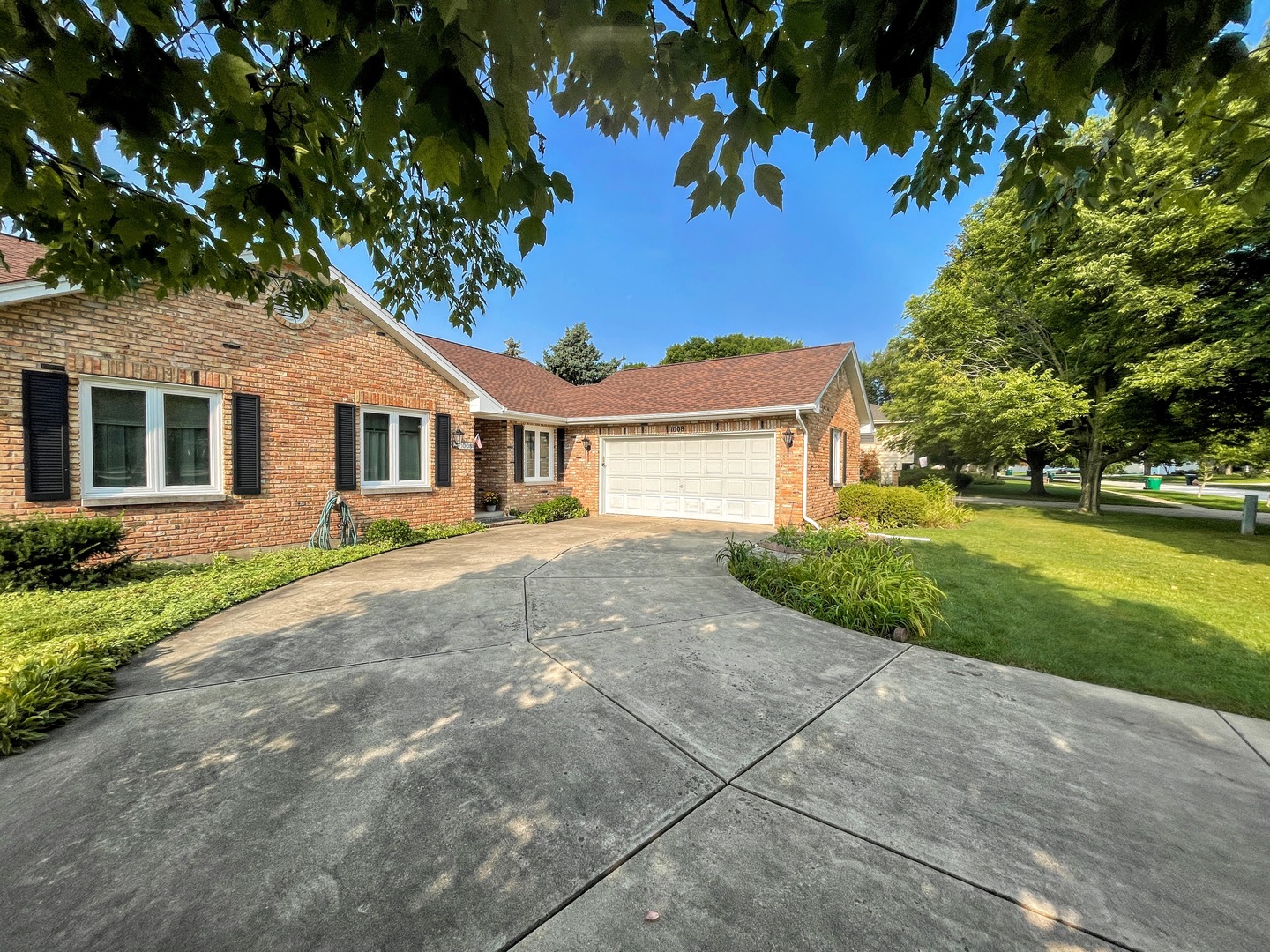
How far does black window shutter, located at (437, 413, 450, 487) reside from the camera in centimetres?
1053

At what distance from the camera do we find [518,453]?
12.9m

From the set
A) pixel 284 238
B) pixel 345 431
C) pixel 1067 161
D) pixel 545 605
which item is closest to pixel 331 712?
pixel 545 605

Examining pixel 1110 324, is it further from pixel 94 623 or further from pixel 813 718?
pixel 94 623

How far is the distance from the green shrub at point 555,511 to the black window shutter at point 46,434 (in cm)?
784

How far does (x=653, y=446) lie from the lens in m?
13.1

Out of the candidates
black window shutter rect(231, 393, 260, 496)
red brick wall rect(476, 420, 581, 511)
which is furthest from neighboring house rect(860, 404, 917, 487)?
black window shutter rect(231, 393, 260, 496)

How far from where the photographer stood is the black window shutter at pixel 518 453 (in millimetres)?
12680

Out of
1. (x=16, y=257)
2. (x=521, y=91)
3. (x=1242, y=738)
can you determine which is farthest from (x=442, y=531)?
(x=1242, y=738)

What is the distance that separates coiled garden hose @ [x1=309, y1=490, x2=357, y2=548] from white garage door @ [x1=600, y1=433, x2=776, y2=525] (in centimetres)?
670

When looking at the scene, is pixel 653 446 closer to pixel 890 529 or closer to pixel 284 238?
pixel 890 529

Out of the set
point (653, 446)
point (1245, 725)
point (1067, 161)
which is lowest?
point (1245, 725)

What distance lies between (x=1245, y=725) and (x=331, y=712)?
19.2ft

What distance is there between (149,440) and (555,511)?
7848mm

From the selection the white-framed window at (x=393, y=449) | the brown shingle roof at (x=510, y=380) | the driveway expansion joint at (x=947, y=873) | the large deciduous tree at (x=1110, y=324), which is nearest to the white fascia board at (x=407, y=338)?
the white-framed window at (x=393, y=449)
